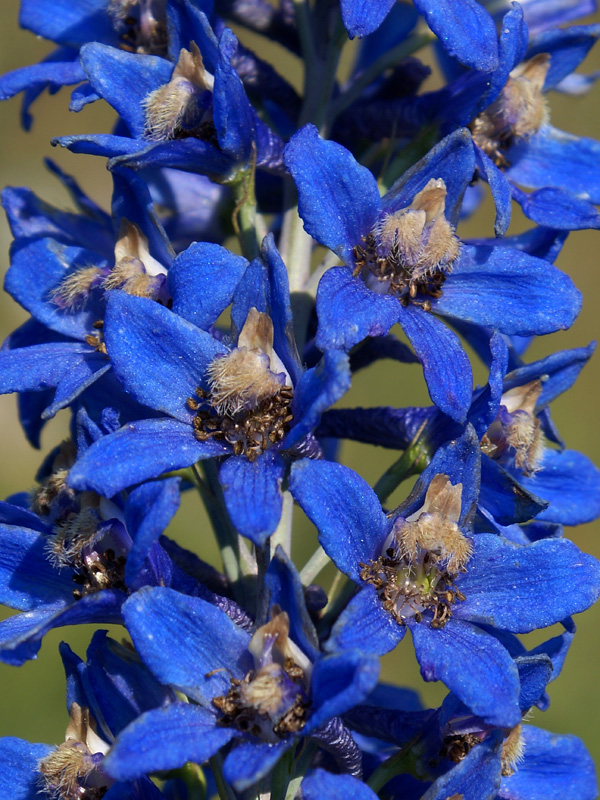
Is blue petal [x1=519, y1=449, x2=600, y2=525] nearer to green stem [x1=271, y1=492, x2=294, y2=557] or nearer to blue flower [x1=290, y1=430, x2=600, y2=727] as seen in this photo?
blue flower [x1=290, y1=430, x2=600, y2=727]

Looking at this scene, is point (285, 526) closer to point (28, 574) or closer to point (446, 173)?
point (28, 574)

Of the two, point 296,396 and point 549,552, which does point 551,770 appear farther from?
point 296,396

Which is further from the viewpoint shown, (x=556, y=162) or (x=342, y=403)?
(x=342, y=403)

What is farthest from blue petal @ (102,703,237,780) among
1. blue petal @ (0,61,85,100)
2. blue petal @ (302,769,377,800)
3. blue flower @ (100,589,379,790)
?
blue petal @ (0,61,85,100)

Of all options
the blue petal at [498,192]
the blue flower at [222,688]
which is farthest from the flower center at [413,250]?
the blue flower at [222,688]

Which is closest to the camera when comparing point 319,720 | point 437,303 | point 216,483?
point 319,720

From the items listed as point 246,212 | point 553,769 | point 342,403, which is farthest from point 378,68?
point 342,403

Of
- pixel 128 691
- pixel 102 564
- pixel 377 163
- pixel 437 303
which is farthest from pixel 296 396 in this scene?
pixel 377 163

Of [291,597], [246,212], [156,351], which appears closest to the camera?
[291,597]
